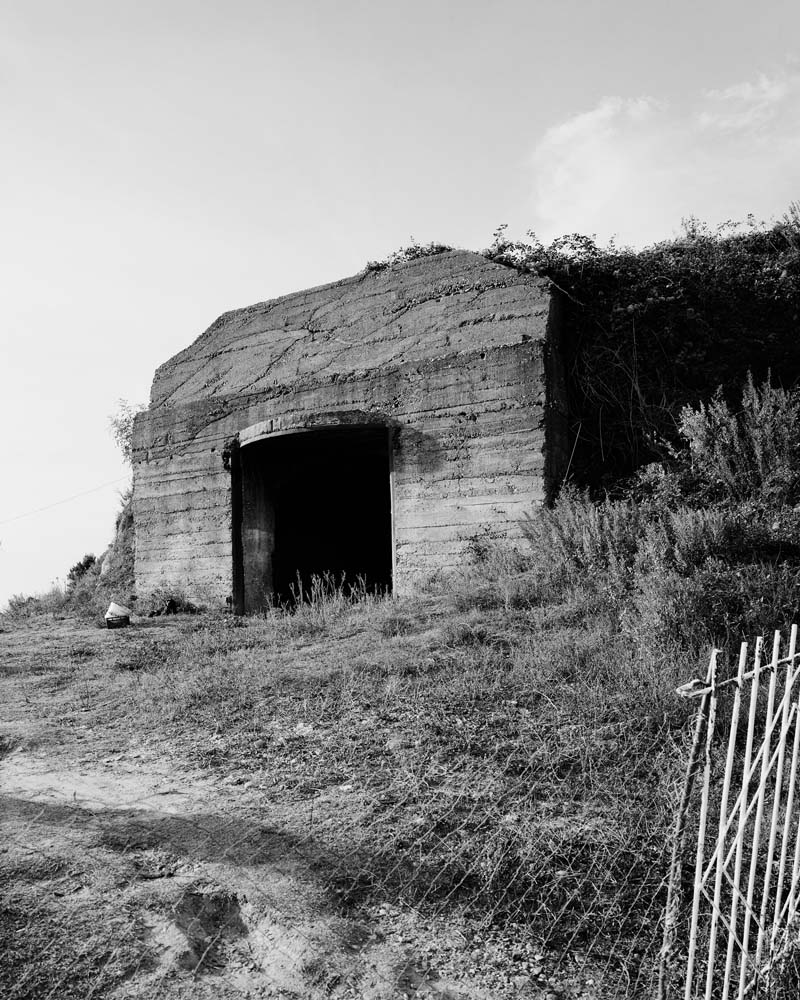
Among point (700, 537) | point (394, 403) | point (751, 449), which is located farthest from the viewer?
point (394, 403)

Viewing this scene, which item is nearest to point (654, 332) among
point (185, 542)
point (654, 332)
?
point (654, 332)

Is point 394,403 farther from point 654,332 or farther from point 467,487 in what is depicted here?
point 654,332

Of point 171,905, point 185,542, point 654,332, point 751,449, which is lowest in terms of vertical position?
point 171,905

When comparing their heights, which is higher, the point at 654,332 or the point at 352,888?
the point at 654,332

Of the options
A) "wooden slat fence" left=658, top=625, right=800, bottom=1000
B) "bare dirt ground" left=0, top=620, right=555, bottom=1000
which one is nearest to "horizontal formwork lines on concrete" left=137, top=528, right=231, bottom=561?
"bare dirt ground" left=0, top=620, right=555, bottom=1000

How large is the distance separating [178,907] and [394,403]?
8220 mm

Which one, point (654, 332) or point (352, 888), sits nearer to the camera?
point (352, 888)

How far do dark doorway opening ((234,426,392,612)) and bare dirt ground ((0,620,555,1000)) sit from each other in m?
6.11

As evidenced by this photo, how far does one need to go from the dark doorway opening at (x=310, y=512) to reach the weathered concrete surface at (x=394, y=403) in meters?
0.36

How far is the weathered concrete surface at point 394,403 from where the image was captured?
10.6 metres

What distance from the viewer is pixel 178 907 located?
395cm

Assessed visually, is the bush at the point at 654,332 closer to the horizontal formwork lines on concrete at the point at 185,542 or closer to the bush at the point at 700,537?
the bush at the point at 700,537

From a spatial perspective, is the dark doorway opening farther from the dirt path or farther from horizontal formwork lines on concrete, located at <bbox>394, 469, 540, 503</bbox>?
the dirt path

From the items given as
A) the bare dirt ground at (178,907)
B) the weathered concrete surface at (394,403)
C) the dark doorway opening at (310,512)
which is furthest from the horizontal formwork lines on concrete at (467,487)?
the bare dirt ground at (178,907)
